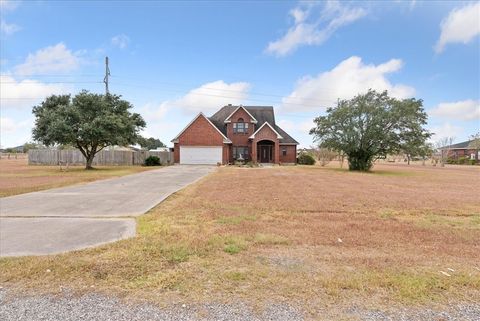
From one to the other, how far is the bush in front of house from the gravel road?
3806cm

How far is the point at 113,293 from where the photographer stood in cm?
340

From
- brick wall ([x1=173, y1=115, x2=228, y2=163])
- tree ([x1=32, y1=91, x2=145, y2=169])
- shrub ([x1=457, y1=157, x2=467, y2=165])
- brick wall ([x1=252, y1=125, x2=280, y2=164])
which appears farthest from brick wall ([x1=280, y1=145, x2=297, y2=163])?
shrub ([x1=457, y1=157, x2=467, y2=165])

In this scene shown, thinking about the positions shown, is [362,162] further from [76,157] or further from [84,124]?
Result: [76,157]

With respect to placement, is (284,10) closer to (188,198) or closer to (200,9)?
(200,9)

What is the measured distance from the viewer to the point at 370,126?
2702 centimetres

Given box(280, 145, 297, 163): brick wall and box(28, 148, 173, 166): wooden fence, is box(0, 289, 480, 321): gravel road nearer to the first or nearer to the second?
box(280, 145, 297, 163): brick wall

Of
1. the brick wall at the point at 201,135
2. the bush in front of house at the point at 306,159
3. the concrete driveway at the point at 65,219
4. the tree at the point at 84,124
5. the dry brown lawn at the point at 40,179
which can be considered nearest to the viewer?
the concrete driveway at the point at 65,219

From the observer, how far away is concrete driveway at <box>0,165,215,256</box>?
5262mm

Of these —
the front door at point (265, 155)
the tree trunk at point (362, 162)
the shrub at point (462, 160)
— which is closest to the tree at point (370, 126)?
the tree trunk at point (362, 162)

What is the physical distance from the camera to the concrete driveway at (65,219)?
207 inches

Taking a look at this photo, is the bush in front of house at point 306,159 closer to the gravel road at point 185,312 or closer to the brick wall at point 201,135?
the brick wall at point 201,135

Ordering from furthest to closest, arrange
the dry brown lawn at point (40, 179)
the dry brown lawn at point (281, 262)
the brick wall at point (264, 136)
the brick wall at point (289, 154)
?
the brick wall at point (289, 154), the brick wall at point (264, 136), the dry brown lawn at point (40, 179), the dry brown lawn at point (281, 262)

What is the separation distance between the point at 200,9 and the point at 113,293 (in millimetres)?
18183

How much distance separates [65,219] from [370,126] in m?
25.4
